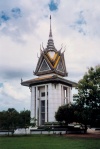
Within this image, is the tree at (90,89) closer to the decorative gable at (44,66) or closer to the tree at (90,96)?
the tree at (90,96)

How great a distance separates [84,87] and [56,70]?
2106cm

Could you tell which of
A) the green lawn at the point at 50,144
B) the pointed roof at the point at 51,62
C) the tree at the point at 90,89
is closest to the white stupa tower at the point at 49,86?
the pointed roof at the point at 51,62

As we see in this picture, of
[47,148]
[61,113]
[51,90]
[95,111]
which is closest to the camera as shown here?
[47,148]

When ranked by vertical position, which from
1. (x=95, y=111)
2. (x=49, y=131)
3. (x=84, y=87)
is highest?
(x=84, y=87)

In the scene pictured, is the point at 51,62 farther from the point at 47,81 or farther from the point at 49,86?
the point at 49,86

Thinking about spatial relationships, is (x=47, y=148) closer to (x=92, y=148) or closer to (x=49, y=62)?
(x=92, y=148)

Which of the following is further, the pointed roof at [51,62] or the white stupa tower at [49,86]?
the pointed roof at [51,62]

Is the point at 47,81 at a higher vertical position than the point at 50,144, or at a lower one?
higher

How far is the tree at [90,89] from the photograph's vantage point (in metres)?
38.1

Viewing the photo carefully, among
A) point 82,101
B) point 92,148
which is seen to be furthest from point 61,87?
point 92,148

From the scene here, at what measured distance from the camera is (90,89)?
126 ft

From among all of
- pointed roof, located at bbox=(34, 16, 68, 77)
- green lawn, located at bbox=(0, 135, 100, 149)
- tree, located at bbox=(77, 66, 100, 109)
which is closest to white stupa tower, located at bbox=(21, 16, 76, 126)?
pointed roof, located at bbox=(34, 16, 68, 77)

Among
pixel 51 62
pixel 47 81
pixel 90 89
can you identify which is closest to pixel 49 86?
pixel 47 81

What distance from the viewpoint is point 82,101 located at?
1545 inches
